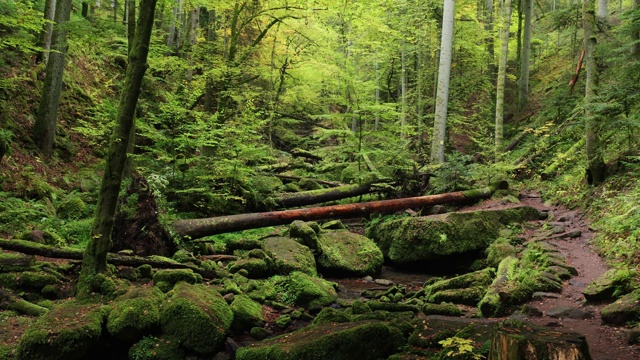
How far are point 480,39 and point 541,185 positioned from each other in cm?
1105

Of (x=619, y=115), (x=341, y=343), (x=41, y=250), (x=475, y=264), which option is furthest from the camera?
(x=619, y=115)

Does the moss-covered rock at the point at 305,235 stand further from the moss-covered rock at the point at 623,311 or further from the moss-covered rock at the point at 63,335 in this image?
the moss-covered rock at the point at 623,311

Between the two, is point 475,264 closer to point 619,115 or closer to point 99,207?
point 619,115

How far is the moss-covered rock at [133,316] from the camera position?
516 cm

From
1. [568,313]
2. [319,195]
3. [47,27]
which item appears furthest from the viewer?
[319,195]

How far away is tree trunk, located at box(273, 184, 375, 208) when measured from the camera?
13453 millimetres

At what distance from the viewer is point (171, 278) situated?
7.01m

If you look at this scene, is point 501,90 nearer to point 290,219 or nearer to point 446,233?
point 446,233

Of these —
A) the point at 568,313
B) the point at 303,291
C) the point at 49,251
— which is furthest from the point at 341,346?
the point at 49,251

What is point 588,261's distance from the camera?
25.4ft

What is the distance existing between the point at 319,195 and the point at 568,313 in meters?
9.03

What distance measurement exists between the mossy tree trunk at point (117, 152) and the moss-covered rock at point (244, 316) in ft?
6.84

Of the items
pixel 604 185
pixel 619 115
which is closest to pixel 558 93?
pixel 619 115

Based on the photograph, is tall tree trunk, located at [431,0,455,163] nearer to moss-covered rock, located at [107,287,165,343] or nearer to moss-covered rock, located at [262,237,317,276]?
moss-covered rock, located at [262,237,317,276]
